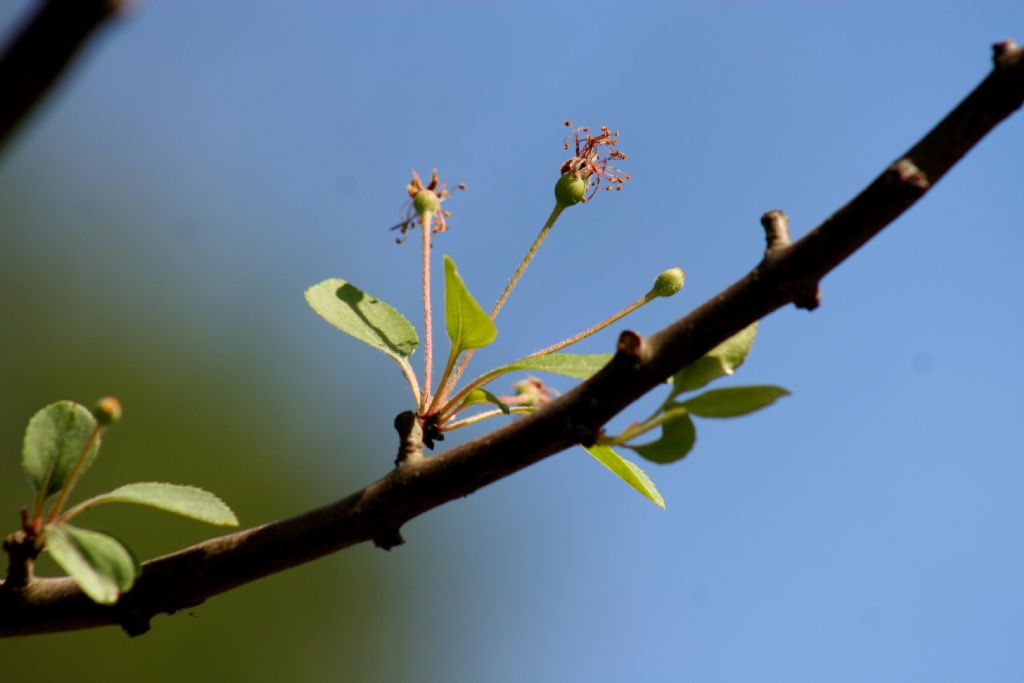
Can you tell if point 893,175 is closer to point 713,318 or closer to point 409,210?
point 713,318

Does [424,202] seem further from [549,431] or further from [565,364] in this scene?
[549,431]

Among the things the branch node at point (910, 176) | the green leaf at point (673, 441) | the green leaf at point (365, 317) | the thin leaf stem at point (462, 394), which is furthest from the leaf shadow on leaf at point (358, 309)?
the branch node at point (910, 176)

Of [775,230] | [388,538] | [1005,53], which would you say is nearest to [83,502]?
[388,538]

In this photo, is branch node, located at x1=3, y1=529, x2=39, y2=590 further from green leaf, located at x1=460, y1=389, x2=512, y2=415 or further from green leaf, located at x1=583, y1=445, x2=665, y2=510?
green leaf, located at x1=583, y1=445, x2=665, y2=510

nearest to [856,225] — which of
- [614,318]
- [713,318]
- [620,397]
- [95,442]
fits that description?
[713,318]

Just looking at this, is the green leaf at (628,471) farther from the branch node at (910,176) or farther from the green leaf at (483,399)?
the branch node at (910,176)

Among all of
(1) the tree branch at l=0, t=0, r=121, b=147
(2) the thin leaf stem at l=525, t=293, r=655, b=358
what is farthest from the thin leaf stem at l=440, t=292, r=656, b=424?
(1) the tree branch at l=0, t=0, r=121, b=147
